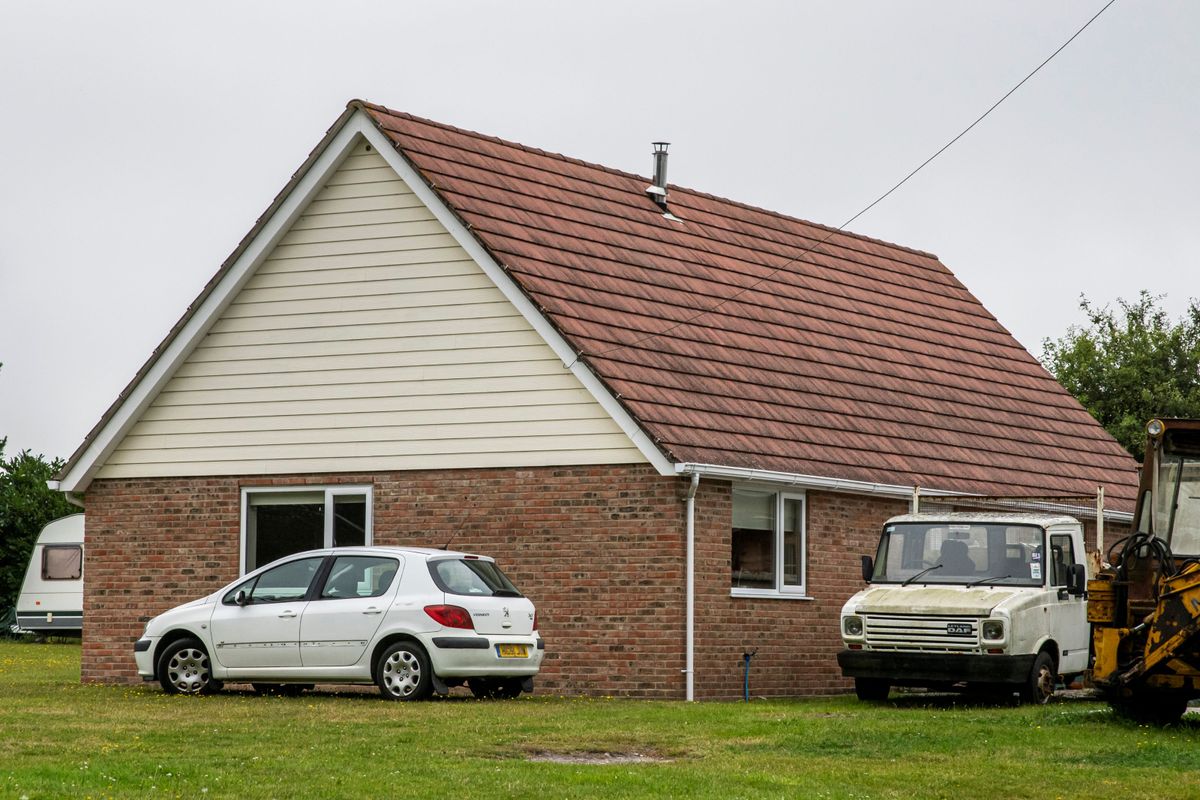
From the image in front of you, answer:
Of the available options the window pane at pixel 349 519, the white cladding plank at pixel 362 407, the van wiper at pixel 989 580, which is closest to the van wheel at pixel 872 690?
the van wiper at pixel 989 580

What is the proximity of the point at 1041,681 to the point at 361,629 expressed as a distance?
278 inches

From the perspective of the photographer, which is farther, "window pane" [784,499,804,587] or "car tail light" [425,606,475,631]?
"window pane" [784,499,804,587]

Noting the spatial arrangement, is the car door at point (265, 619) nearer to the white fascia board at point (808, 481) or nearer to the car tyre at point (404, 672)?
the car tyre at point (404, 672)

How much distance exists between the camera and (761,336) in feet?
81.1

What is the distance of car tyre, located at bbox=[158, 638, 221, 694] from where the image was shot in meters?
19.9

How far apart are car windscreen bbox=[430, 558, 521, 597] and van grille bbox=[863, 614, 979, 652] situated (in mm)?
3688

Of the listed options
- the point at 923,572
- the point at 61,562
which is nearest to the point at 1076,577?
the point at 923,572

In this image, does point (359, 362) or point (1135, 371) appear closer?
point (359, 362)

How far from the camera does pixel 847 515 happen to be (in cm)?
2302

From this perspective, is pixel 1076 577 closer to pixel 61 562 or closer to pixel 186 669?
pixel 186 669

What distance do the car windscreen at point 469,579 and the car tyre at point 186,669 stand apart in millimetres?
2850

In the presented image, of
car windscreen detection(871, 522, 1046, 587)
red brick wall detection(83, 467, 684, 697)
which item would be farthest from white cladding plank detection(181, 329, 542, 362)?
car windscreen detection(871, 522, 1046, 587)

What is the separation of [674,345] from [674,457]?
114 inches

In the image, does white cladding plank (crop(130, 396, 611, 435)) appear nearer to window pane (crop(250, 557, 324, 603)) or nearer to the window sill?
the window sill
